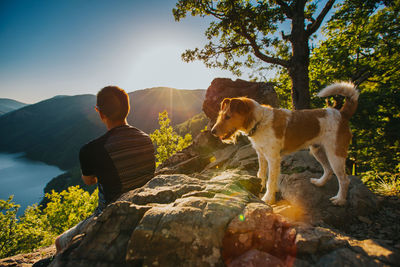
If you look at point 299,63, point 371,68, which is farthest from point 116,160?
point 371,68

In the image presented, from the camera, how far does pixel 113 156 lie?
2.83 metres

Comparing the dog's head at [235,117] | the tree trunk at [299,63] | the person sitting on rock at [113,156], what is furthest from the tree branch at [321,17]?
the person sitting on rock at [113,156]

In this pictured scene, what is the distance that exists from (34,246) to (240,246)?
38210mm

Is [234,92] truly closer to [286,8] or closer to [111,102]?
→ [286,8]

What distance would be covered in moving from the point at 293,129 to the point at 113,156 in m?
3.99

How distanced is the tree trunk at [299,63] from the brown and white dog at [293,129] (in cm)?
474

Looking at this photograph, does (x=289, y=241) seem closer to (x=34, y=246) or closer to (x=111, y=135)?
(x=111, y=135)

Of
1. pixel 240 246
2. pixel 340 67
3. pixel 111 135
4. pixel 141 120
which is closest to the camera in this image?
pixel 240 246

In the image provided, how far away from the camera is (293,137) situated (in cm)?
409

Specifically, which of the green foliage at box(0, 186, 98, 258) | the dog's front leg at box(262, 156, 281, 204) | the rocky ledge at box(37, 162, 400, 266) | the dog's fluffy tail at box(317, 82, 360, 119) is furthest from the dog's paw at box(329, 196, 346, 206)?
the green foliage at box(0, 186, 98, 258)

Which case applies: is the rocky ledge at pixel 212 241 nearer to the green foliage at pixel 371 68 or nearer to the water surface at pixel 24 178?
the green foliage at pixel 371 68

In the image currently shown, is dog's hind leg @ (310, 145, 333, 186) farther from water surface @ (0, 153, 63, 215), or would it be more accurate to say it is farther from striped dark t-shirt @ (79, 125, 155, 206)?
water surface @ (0, 153, 63, 215)

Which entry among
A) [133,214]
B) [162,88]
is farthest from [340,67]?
[162,88]

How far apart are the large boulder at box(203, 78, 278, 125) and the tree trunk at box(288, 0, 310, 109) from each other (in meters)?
2.04
